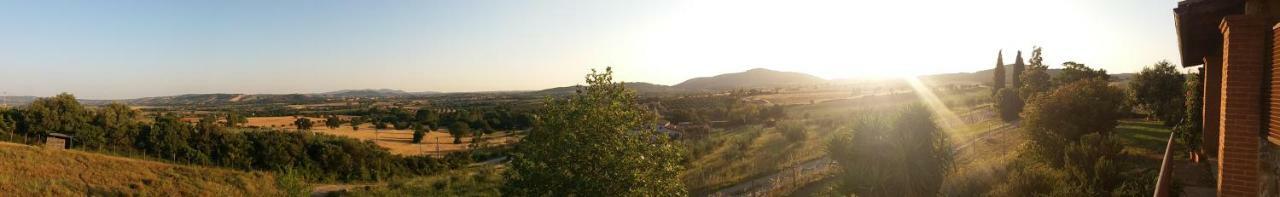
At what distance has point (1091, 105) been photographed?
2116 centimetres

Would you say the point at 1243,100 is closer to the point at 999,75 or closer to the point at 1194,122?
the point at 1194,122

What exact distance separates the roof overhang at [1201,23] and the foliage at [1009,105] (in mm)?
31655

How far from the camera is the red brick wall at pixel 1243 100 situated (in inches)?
291

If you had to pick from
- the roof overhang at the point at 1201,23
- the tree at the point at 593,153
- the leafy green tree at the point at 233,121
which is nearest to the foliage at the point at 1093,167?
the roof overhang at the point at 1201,23

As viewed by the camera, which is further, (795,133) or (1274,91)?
(795,133)

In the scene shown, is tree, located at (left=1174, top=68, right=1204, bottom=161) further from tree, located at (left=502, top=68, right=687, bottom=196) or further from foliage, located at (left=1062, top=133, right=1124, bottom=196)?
tree, located at (left=502, top=68, right=687, bottom=196)

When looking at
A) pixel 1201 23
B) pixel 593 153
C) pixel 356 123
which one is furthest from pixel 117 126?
pixel 1201 23

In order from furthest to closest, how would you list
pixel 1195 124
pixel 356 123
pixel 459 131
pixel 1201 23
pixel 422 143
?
pixel 356 123
pixel 459 131
pixel 422 143
pixel 1195 124
pixel 1201 23

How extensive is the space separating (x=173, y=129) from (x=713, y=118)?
61.3 m

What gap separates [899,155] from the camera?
674 inches

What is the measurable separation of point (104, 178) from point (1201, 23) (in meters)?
43.6

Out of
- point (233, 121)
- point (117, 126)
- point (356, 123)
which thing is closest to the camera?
point (117, 126)

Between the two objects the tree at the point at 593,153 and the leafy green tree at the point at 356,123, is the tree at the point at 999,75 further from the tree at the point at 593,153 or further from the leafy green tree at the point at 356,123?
the leafy green tree at the point at 356,123

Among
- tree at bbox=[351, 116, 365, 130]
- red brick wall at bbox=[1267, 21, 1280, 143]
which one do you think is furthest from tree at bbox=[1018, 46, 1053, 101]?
tree at bbox=[351, 116, 365, 130]
